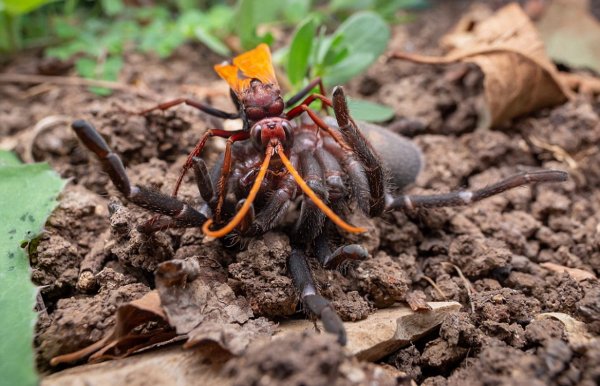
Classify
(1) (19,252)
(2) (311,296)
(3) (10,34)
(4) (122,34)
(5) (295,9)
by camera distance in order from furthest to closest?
(4) (122,34)
(5) (295,9)
(3) (10,34)
(1) (19,252)
(2) (311,296)

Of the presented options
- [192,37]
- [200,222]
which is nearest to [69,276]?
[200,222]

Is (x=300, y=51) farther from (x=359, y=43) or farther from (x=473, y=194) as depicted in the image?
(x=473, y=194)

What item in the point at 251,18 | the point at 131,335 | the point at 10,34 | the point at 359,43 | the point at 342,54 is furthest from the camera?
the point at 10,34

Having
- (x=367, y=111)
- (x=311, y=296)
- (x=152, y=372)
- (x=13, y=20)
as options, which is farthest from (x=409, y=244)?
(x=13, y=20)

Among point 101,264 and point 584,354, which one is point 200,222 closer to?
point 101,264

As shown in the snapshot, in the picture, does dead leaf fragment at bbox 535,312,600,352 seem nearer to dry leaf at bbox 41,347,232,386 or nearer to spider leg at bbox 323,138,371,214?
spider leg at bbox 323,138,371,214

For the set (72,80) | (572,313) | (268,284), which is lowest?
(572,313)

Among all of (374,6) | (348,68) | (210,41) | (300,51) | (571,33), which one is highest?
(210,41)

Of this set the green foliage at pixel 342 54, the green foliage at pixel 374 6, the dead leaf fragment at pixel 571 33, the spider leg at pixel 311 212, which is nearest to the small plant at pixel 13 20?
the green foliage at pixel 342 54
